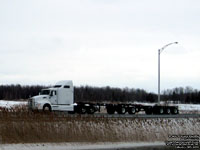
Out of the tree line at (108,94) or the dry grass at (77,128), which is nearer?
the dry grass at (77,128)

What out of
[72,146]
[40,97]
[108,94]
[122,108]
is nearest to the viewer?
[72,146]

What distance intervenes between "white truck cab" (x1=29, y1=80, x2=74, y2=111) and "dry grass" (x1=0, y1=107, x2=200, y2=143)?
1100 cm

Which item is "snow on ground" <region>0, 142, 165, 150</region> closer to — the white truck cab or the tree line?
the white truck cab

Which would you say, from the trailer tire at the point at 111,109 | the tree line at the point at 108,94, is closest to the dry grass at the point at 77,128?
the trailer tire at the point at 111,109

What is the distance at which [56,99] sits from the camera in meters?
40.9

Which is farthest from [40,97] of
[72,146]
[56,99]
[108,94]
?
[108,94]

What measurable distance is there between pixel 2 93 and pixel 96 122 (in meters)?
138

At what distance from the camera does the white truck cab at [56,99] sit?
39.9 meters

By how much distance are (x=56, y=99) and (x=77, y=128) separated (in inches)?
547

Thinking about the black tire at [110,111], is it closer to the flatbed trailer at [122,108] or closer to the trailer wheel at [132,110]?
the flatbed trailer at [122,108]

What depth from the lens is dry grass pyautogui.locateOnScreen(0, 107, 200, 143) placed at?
999 inches

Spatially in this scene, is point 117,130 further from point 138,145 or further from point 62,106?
point 62,106

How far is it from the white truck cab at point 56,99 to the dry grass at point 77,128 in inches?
433

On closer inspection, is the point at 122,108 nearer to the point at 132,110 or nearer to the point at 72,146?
the point at 132,110
